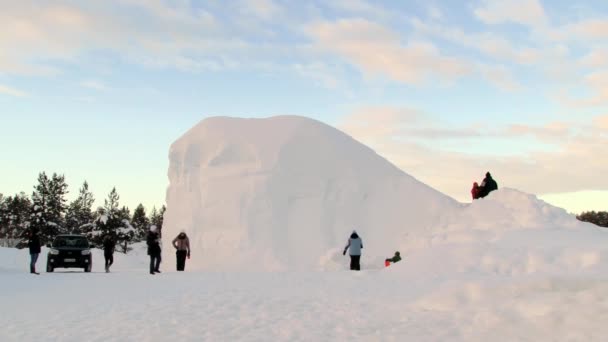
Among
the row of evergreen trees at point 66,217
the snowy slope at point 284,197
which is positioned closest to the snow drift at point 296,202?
the snowy slope at point 284,197

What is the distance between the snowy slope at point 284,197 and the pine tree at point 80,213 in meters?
59.4

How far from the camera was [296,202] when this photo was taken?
2997cm

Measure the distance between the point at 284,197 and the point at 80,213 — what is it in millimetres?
80053

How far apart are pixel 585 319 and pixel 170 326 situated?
626 centimetres

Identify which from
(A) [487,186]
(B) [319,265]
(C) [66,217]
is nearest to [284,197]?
(B) [319,265]

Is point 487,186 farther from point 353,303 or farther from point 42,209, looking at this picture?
point 42,209

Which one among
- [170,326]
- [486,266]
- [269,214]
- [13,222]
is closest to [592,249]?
[486,266]

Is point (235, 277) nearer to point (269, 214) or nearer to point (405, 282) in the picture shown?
point (405, 282)

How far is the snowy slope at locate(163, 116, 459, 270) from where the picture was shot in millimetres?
28562

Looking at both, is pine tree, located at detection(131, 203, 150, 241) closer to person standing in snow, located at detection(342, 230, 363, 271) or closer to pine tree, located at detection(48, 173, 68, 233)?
pine tree, located at detection(48, 173, 68, 233)

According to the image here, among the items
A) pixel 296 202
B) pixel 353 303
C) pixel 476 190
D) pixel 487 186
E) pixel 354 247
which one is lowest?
pixel 353 303

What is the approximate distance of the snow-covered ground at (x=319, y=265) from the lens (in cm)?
905

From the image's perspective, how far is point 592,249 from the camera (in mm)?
16375

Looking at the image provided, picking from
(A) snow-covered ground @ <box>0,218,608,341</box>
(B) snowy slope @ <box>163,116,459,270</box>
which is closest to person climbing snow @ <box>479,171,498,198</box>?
(B) snowy slope @ <box>163,116,459,270</box>
